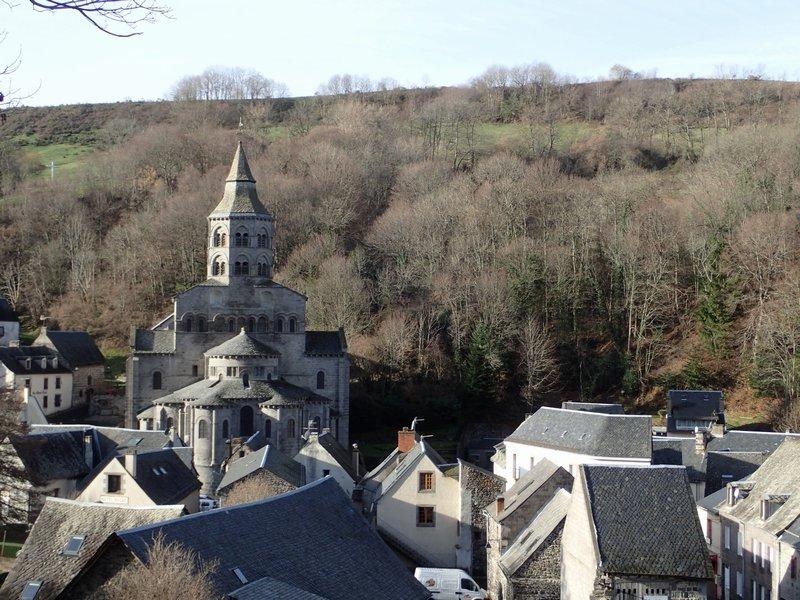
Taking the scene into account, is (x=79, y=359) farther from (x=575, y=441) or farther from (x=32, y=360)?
(x=575, y=441)

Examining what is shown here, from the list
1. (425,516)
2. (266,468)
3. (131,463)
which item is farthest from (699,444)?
(131,463)

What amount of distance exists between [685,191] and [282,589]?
64.8 m

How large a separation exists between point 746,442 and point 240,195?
1310 inches

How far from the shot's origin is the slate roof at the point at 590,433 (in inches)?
1526

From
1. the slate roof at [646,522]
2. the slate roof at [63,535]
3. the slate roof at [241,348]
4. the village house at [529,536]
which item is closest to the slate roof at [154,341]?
the slate roof at [241,348]

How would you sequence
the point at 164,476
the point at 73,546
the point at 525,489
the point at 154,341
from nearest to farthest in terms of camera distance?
the point at 73,546 < the point at 525,489 < the point at 164,476 < the point at 154,341

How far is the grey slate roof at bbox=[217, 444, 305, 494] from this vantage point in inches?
1398

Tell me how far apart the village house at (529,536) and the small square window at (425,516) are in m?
2.30

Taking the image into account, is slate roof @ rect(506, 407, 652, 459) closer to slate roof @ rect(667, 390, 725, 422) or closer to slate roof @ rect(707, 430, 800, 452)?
slate roof @ rect(707, 430, 800, 452)

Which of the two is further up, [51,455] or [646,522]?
[646,522]

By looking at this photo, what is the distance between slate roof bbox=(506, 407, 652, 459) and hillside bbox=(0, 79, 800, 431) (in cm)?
1618

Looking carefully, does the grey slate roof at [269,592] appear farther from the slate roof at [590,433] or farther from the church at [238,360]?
the church at [238,360]

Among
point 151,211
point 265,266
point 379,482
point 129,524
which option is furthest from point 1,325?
point 129,524

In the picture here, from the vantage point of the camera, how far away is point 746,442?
4325 cm
